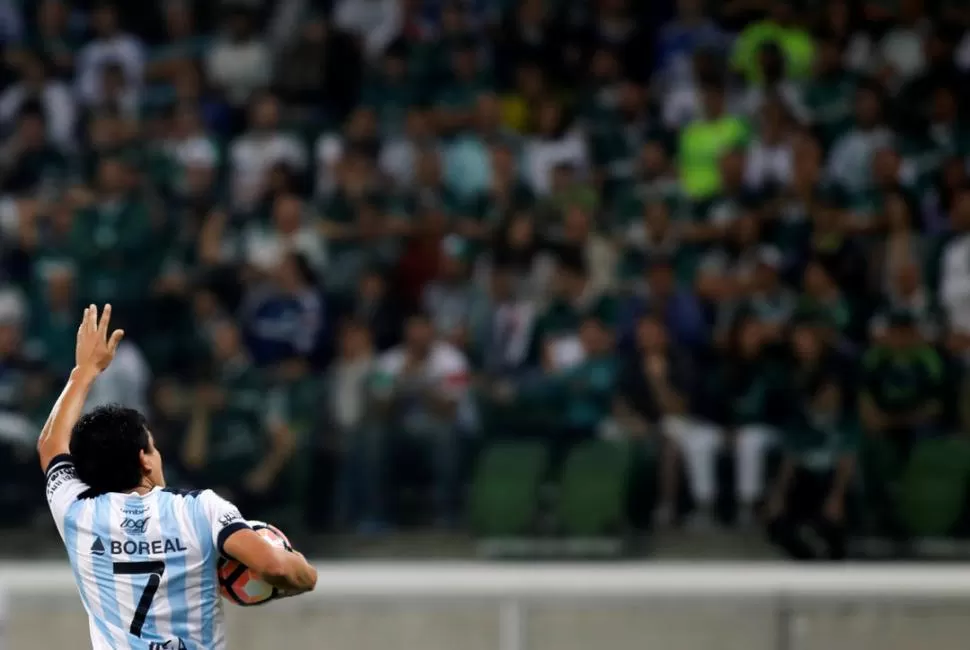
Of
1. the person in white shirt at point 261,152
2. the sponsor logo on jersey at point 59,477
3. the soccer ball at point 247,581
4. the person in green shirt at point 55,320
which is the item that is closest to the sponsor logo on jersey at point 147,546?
the soccer ball at point 247,581

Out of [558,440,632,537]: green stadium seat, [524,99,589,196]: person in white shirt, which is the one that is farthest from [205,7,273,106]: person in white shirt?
[558,440,632,537]: green stadium seat

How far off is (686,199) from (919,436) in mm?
2810

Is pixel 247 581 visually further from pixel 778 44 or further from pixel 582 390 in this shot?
pixel 778 44

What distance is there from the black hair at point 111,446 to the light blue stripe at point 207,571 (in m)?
0.19

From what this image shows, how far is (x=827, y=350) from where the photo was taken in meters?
9.91

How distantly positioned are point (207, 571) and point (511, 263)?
7.12 meters

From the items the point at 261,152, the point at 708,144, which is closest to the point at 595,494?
the point at 708,144

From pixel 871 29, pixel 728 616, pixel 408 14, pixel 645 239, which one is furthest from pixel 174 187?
pixel 728 616

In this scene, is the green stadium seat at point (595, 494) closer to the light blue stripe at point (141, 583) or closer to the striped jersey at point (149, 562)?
the striped jersey at point (149, 562)

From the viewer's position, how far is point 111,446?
4195mm

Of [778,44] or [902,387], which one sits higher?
[778,44]

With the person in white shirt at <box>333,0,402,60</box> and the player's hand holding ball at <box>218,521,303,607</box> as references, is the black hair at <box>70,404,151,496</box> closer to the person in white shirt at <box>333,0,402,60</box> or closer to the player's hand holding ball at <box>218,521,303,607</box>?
the player's hand holding ball at <box>218,521,303,607</box>

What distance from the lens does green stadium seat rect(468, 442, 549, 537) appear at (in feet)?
31.9

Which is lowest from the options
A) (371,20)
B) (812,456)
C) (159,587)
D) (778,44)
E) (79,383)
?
(812,456)
